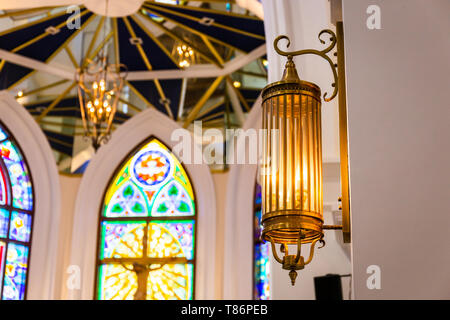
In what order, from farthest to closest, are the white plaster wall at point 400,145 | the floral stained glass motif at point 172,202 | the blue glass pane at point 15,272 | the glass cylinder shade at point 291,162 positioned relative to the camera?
the floral stained glass motif at point 172,202, the blue glass pane at point 15,272, the glass cylinder shade at point 291,162, the white plaster wall at point 400,145

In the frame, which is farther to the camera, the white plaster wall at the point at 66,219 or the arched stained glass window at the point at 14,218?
the white plaster wall at the point at 66,219

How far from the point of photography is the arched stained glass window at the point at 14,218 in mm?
10156

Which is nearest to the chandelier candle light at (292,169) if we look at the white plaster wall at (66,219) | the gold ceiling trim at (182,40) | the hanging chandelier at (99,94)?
the hanging chandelier at (99,94)

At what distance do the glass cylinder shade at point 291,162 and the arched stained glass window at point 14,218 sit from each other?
24.1ft

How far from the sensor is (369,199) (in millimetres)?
2633

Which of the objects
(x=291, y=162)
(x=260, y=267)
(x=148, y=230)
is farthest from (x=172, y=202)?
(x=291, y=162)

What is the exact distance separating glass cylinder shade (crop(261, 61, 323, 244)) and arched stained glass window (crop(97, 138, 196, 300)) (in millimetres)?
6764

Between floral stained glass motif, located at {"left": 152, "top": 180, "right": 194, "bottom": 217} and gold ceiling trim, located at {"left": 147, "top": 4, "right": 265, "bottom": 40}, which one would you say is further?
floral stained glass motif, located at {"left": 152, "top": 180, "right": 194, "bottom": 217}

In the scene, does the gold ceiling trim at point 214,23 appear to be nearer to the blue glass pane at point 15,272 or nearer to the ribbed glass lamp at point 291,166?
the blue glass pane at point 15,272

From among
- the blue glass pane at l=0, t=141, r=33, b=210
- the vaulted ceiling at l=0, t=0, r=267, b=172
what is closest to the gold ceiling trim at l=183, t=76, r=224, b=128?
the vaulted ceiling at l=0, t=0, r=267, b=172

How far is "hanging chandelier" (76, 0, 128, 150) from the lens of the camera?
9406 millimetres

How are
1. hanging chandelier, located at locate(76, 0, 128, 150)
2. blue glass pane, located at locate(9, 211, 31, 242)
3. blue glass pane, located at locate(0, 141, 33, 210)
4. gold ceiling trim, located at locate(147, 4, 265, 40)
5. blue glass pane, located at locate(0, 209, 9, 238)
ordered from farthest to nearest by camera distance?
blue glass pane, located at locate(0, 141, 33, 210) → blue glass pane, located at locate(9, 211, 31, 242) → blue glass pane, located at locate(0, 209, 9, 238) → gold ceiling trim, located at locate(147, 4, 265, 40) → hanging chandelier, located at locate(76, 0, 128, 150)

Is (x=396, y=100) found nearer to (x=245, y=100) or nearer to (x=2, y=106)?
(x=245, y=100)

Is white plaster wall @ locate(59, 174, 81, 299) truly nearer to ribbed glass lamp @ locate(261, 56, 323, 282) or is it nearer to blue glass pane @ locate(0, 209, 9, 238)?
blue glass pane @ locate(0, 209, 9, 238)
